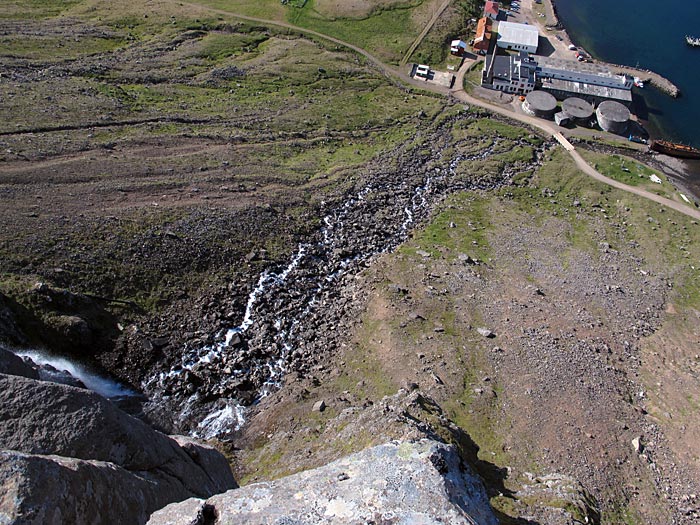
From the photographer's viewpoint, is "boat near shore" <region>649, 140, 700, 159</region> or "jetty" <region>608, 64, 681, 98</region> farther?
"jetty" <region>608, 64, 681, 98</region>

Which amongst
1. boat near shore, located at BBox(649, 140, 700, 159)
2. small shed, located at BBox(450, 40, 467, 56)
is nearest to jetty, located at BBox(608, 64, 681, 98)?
boat near shore, located at BBox(649, 140, 700, 159)

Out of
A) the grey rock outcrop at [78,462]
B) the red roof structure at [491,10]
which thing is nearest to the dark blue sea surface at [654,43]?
the red roof structure at [491,10]

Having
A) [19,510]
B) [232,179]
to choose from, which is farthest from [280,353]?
[19,510]

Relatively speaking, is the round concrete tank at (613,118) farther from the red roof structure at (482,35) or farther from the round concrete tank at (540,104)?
the red roof structure at (482,35)

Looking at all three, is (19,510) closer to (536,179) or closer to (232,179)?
(232,179)

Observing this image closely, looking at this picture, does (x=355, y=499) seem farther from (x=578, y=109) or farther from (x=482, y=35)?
(x=482, y=35)

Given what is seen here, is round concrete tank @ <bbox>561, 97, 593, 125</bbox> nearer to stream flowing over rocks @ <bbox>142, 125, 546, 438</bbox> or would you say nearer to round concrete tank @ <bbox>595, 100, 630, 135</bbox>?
round concrete tank @ <bbox>595, 100, 630, 135</bbox>
